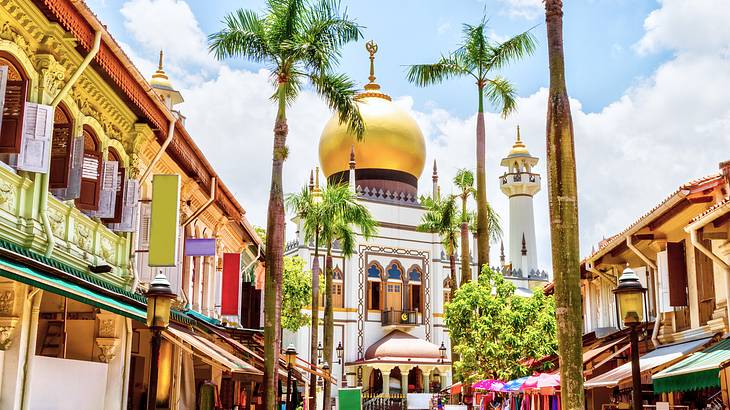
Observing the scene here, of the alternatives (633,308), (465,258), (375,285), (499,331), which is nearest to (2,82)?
(633,308)

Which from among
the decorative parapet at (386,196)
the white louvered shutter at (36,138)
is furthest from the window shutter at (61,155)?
the decorative parapet at (386,196)

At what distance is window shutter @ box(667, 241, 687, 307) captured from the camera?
18219 mm

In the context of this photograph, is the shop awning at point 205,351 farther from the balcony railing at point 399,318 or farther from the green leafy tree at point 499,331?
the balcony railing at point 399,318

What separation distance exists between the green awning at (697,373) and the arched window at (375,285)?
130 ft

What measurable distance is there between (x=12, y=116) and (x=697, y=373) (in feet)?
35.4

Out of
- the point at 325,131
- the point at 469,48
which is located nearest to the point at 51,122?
the point at 469,48

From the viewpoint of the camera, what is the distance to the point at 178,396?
791 inches

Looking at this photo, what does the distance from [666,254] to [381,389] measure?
120 feet

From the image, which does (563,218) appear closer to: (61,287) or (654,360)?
(654,360)

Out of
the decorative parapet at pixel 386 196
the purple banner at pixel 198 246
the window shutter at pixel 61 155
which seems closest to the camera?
the window shutter at pixel 61 155

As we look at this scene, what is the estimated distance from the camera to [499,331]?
2442 cm

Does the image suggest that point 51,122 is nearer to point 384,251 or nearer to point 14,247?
point 14,247

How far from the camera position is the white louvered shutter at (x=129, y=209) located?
16.4 metres

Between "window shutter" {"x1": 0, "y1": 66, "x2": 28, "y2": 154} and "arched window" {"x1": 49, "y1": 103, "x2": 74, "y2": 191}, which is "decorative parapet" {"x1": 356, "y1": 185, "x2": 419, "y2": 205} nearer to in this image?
"arched window" {"x1": 49, "y1": 103, "x2": 74, "y2": 191}
